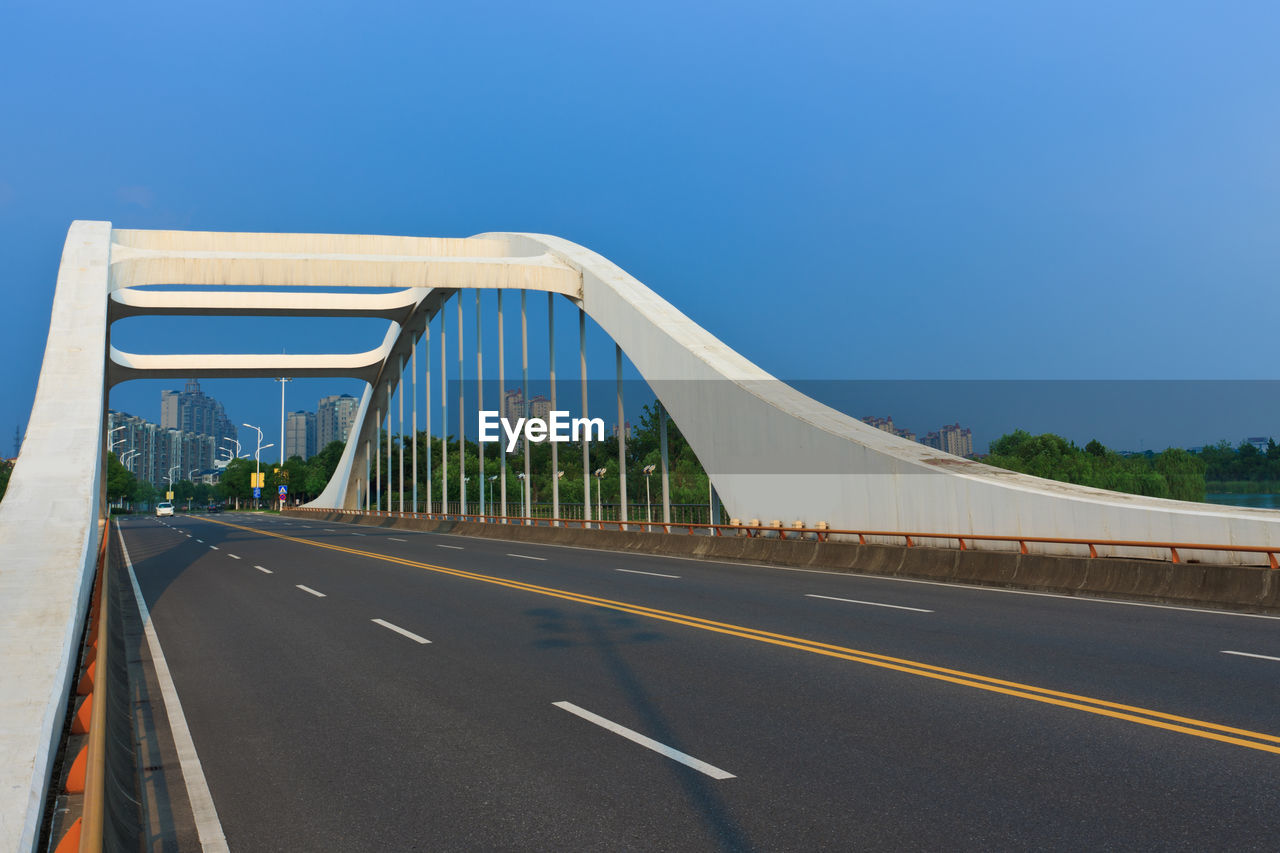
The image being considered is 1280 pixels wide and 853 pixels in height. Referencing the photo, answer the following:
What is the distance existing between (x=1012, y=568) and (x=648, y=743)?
12.6m

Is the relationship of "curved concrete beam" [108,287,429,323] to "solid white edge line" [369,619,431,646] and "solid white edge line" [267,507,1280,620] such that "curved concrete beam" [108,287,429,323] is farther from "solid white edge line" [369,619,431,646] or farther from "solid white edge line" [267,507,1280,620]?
"solid white edge line" [369,619,431,646]

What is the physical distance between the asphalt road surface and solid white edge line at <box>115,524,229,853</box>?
0.09 metres

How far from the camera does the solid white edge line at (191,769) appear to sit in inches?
194

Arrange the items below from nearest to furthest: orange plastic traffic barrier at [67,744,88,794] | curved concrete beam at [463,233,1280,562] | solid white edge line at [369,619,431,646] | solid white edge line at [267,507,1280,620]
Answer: orange plastic traffic barrier at [67,744,88,794], solid white edge line at [369,619,431,646], solid white edge line at [267,507,1280,620], curved concrete beam at [463,233,1280,562]

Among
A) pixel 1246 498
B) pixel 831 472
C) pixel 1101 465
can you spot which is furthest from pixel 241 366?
pixel 1101 465

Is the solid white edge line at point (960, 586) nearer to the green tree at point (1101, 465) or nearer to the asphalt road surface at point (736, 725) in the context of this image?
the asphalt road surface at point (736, 725)

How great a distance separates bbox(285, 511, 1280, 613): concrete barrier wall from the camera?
13586 mm

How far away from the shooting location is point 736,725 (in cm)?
673

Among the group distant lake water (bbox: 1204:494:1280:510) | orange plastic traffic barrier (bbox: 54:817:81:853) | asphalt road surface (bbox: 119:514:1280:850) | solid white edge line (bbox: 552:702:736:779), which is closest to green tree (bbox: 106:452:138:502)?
distant lake water (bbox: 1204:494:1280:510)

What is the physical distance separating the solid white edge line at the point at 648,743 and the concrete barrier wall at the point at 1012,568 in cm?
1082

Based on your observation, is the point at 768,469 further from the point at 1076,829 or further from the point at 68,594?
the point at 1076,829

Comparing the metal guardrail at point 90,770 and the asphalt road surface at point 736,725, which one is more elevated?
the metal guardrail at point 90,770

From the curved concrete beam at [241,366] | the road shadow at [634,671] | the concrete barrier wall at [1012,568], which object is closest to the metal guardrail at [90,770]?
the road shadow at [634,671]

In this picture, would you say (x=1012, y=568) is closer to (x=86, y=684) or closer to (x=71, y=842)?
A: (x=86, y=684)
